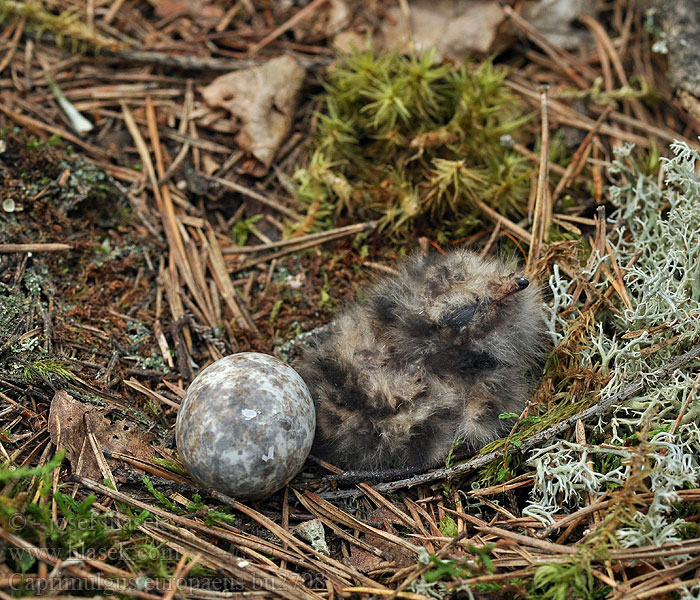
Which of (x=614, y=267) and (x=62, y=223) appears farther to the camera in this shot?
(x=62, y=223)

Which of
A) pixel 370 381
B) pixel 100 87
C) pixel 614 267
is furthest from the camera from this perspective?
pixel 100 87

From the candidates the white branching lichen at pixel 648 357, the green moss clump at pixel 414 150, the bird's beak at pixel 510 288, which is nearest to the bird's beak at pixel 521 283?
the bird's beak at pixel 510 288

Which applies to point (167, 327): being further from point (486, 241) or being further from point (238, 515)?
point (486, 241)

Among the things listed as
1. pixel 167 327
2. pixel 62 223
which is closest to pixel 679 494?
pixel 167 327

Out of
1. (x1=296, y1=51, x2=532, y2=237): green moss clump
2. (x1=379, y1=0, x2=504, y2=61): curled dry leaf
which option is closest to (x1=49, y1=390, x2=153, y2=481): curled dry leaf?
(x1=296, y1=51, x2=532, y2=237): green moss clump

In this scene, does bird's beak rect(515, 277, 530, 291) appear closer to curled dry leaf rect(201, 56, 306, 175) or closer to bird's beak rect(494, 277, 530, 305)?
bird's beak rect(494, 277, 530, 305)

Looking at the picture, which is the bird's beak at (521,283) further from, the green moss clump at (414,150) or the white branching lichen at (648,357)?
the green moss clump at (414,150)
